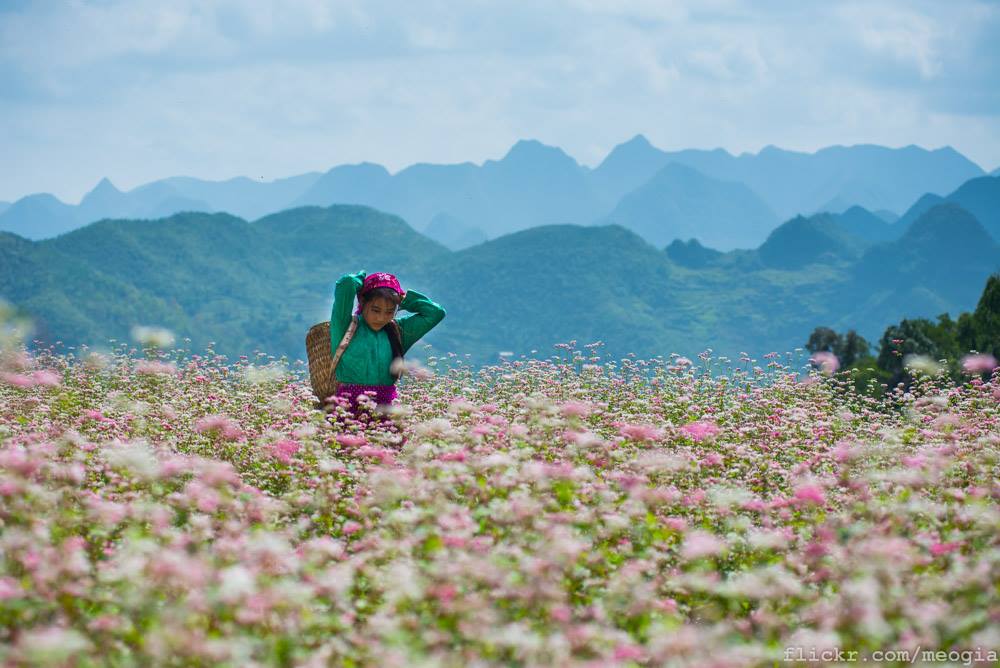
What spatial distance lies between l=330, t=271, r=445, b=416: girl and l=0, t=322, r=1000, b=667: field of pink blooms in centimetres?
59

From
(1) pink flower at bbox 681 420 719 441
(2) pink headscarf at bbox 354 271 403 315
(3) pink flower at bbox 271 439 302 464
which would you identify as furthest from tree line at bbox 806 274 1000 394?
(3) pink flower at bbox 271 439 302 464

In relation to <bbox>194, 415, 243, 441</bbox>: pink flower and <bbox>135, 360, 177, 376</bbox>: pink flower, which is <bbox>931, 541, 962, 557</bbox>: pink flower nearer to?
<bbox>194, 415, 243, 441</bbox>: pink flower

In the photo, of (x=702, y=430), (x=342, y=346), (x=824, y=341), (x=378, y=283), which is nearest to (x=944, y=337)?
(x=824, y=341)

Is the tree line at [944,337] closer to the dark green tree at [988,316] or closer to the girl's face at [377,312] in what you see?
the dark green tree at [988,316]

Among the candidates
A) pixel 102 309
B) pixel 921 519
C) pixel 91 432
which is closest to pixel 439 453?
pixel 921 519

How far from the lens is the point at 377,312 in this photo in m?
7.92

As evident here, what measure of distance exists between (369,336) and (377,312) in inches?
8.6

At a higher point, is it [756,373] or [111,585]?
[756,373]

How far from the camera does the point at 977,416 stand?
23.2 ft

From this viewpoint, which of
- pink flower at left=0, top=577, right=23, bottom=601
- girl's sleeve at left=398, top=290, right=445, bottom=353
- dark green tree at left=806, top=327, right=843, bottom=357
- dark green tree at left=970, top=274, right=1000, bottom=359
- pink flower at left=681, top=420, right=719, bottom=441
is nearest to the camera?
pink flower at left=0, top=577, right=23, bottom=601

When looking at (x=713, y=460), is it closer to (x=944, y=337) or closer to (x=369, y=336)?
(x=369, y=336)

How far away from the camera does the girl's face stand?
7922 mm

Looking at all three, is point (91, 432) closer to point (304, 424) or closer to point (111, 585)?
point (304, 424)

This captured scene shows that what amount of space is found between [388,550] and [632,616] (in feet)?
3.61
